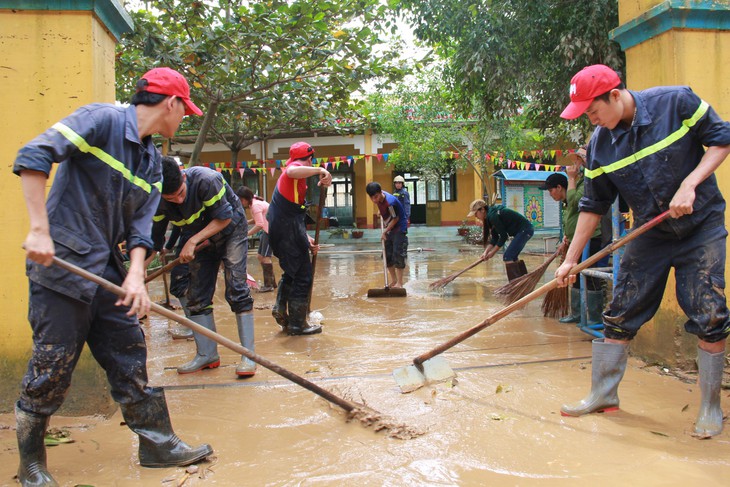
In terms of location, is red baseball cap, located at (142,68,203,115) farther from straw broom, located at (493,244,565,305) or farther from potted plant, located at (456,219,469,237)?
potted plant, located at (456,219,469,237)

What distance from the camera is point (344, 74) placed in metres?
9.12

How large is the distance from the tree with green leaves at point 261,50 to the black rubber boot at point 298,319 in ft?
12.8

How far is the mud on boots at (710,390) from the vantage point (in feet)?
9.31

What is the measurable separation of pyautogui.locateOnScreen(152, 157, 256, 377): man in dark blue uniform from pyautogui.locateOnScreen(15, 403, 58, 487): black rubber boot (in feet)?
5.47

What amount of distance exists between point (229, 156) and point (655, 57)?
19936 millimetres

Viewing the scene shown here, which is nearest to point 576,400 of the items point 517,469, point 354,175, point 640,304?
point 640,304

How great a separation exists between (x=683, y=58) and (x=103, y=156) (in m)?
3.54

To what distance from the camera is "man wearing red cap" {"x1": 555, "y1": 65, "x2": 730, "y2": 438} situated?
9.20 feet

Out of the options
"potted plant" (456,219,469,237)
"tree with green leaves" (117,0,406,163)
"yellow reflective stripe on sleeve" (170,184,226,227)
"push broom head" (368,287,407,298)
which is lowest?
"push broom head" (368,287,407,298)

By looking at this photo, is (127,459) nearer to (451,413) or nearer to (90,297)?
(90,297)

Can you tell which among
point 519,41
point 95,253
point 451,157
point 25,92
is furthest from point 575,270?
point 451,157

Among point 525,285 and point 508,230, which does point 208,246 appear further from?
point 508,230

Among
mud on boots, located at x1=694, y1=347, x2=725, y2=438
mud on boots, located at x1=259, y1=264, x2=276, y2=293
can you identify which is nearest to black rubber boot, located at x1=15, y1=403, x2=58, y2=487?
mud on boots, located at x1=694, y1=347, x2=725, y2=438

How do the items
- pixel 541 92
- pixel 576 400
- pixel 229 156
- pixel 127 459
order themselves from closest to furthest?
pixel 127 459
pixel 576 400
pixel 541 92
pixel 229 156
